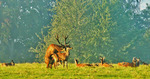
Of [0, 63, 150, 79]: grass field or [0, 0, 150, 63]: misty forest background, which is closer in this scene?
[0, 63, 150, 79]: grass field

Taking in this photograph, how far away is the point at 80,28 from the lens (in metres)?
36.1

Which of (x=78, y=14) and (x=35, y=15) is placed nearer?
(x=78, y=14)

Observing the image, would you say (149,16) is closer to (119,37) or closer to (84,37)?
(119,37)

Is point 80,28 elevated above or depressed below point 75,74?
above

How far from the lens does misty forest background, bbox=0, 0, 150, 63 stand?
118 feet

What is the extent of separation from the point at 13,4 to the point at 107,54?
958 inches

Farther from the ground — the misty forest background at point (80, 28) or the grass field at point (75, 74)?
the misty forest background at point (80, 28)

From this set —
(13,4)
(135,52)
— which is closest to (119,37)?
(135,52)

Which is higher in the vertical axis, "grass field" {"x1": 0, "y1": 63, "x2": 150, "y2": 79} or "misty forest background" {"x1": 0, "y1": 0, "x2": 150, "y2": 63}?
"misty forest background" {"x1": 0, "y1": 0, "x2": 150, "y2": 63}

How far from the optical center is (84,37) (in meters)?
35.6

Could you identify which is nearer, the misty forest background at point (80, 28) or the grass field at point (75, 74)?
the grass field at point (75, 74)

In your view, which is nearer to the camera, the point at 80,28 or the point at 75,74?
the point at 75,74

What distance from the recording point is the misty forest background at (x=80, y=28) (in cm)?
3600

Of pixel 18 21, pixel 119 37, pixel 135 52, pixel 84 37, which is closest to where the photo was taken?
pixel 84 37
